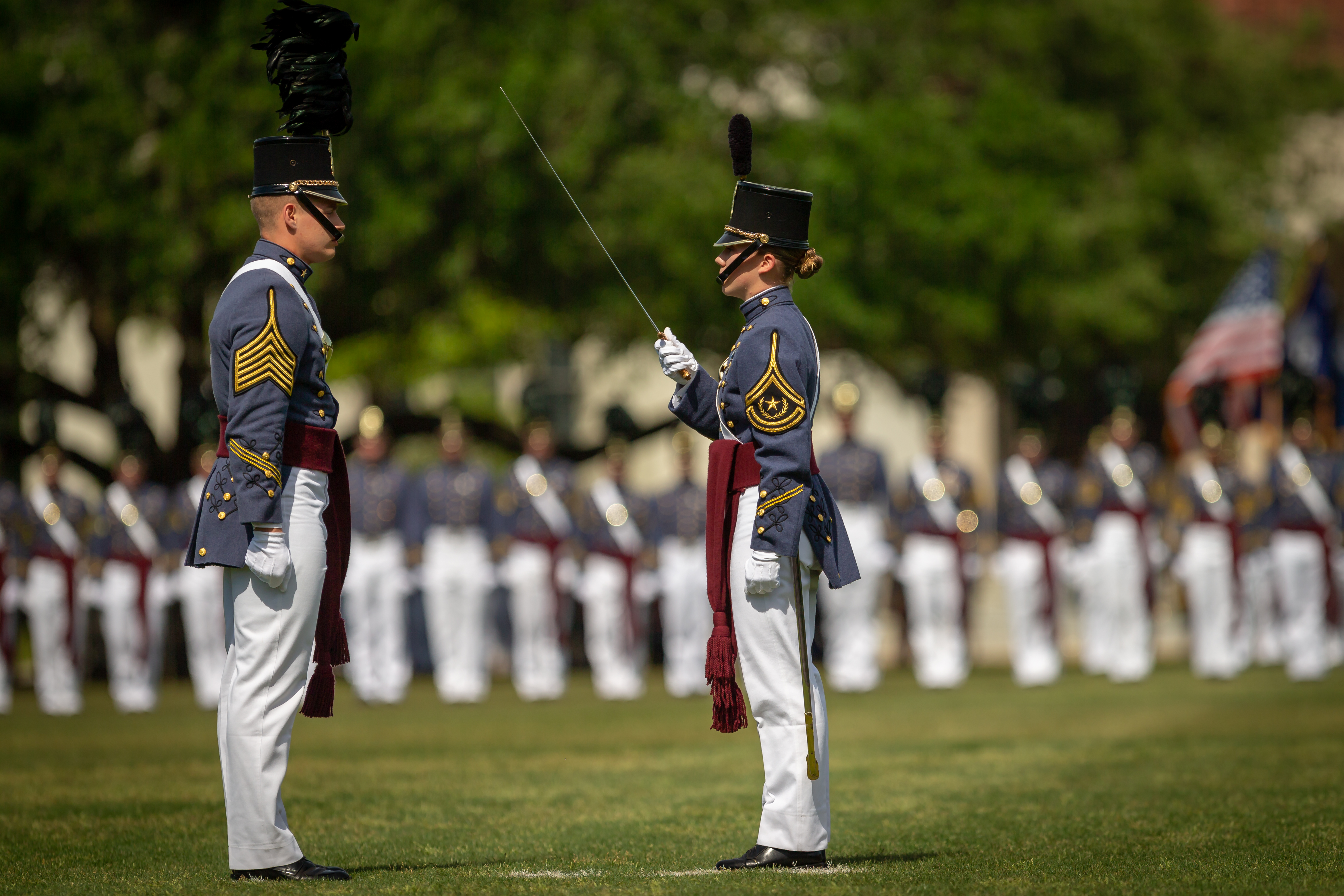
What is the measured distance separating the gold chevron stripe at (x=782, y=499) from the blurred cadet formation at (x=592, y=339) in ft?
32.0

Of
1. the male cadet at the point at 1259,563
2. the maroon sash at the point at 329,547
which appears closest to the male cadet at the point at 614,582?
the male cadet at the point at 1259,563

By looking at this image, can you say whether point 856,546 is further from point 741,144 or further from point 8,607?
point 741,144

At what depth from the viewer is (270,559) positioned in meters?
5.90

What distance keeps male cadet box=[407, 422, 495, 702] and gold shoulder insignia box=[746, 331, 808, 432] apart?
1037 centimetres

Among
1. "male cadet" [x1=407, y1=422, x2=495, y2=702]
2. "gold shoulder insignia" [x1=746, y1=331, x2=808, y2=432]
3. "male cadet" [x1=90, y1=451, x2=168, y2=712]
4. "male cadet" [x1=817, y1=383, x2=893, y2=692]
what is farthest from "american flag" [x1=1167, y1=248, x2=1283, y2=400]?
"gold shoulder insignia" [x1=746, y1=331, x2=808, y2=432]

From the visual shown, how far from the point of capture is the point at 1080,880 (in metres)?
6.03

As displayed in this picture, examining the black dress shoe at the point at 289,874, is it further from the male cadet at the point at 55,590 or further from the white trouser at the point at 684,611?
the white trouser at the point at 684,611

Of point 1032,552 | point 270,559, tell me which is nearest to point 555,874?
point 270,559

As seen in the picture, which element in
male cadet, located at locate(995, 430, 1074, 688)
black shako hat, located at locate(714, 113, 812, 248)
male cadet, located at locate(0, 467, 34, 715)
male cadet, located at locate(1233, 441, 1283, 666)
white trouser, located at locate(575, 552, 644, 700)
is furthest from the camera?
male cadet, located at locate(1233, 441, 1283, 666)

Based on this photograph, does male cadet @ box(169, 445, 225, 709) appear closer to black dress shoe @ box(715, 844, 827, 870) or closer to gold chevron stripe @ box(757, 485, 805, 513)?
Result: black dress shoe @ box(715, 844, 827, 870)

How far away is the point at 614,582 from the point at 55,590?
5101mm

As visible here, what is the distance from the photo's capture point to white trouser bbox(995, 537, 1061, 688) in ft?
54.2

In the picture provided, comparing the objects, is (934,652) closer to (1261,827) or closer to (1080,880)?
(1261,827)

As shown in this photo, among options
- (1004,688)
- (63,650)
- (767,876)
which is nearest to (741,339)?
(767,876)
